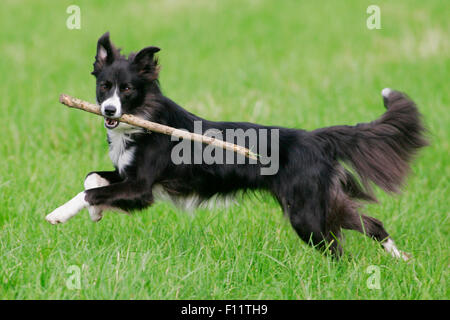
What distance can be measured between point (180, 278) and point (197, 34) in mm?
9318

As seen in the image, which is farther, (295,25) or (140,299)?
(295,25)

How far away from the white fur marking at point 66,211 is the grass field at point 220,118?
0.84 ft

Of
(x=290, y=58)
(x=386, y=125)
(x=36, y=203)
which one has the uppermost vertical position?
(x=290, y=58)

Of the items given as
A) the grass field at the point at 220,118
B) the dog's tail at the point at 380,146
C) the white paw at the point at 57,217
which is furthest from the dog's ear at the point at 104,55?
the dog's tail at the point at 380,146

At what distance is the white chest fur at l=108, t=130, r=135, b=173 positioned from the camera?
15.3ft

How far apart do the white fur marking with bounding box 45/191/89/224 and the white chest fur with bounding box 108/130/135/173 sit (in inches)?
16.8

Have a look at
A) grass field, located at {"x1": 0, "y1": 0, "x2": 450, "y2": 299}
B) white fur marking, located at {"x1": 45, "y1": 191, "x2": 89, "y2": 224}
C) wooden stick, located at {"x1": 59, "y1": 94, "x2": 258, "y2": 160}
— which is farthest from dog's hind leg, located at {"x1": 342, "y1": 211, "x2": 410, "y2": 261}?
white fur marking, located at {"x1": 45, "y1": 191, "x2": 89, "y2": 224}

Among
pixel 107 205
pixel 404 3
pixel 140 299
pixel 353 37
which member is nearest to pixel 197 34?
pixel 353 37

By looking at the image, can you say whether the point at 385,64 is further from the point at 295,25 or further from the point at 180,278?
the point at 180,278

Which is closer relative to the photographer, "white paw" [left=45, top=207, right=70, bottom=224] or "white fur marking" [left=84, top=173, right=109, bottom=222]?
"white paw" [left=45, top=207, right=70, bottom=224]

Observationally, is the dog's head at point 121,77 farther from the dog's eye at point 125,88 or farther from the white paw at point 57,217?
the white paw at point 57,217

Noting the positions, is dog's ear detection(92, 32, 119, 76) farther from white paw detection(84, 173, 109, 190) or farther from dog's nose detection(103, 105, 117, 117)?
white paw detection(84, 173, 109, 190)

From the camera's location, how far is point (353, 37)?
1249cm

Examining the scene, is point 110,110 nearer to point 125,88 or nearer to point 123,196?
point 125,88
